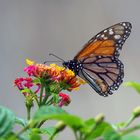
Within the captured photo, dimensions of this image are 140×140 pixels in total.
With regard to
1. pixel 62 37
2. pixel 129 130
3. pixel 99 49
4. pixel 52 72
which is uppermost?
pixel 62 37

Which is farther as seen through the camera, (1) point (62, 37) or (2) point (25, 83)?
(1) point (62, 37)

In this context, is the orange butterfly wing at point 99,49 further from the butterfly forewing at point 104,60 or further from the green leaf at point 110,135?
the green leaf at point 110,135

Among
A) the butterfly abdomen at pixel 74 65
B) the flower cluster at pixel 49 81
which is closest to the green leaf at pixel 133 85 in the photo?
the flower cluster at pixel 49 81

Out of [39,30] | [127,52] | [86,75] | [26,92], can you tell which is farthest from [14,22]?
[26,92]

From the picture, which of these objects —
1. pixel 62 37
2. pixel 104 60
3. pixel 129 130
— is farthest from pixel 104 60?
pixel 62 37

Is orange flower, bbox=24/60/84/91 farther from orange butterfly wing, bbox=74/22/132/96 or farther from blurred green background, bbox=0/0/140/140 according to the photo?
blurred green background, bbox=0/0/140/140

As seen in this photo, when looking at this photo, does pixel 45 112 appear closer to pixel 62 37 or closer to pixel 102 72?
pixel 102 72
